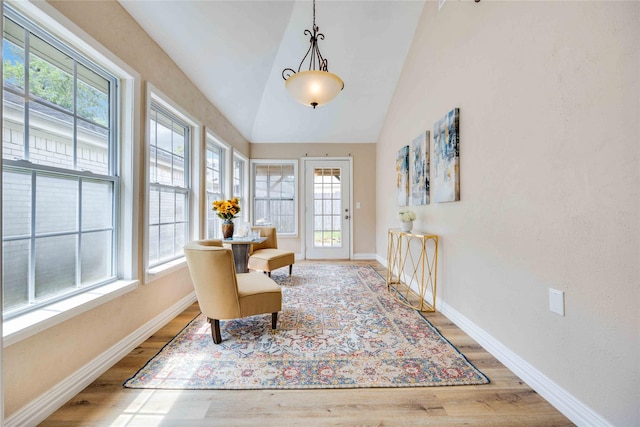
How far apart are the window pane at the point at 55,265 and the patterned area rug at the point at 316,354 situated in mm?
698

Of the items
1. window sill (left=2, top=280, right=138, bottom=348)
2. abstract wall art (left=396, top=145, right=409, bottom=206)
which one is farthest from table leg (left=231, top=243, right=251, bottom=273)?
abstract wall art (left=396, top=145, right=409, bottom=206)

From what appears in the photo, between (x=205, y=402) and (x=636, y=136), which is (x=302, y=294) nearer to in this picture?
(x=205, y=402)

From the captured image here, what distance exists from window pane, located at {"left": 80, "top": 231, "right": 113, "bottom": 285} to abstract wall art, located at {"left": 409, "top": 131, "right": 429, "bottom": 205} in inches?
114

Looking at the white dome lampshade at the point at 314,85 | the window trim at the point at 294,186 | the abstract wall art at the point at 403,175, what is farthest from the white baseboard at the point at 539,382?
the window trim at the point at 294,186

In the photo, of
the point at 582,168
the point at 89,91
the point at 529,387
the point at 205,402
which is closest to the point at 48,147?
the point at 89,91

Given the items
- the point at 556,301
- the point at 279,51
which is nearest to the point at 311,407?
the point at 556,301

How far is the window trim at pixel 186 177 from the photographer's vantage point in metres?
2.10

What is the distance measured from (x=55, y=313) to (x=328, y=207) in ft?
14.0

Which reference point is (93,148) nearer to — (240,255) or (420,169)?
(240,255)

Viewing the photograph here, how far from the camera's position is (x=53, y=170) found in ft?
4.70

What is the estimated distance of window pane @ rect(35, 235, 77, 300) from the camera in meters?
1.40

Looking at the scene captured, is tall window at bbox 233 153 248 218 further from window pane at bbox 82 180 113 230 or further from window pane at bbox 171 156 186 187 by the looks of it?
window pane at bbox 82 180 113 230

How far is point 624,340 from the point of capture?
3.54 ft

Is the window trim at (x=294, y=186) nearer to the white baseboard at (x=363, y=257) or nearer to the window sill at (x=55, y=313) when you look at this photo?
the white baseboard at (x=363, y=257)
